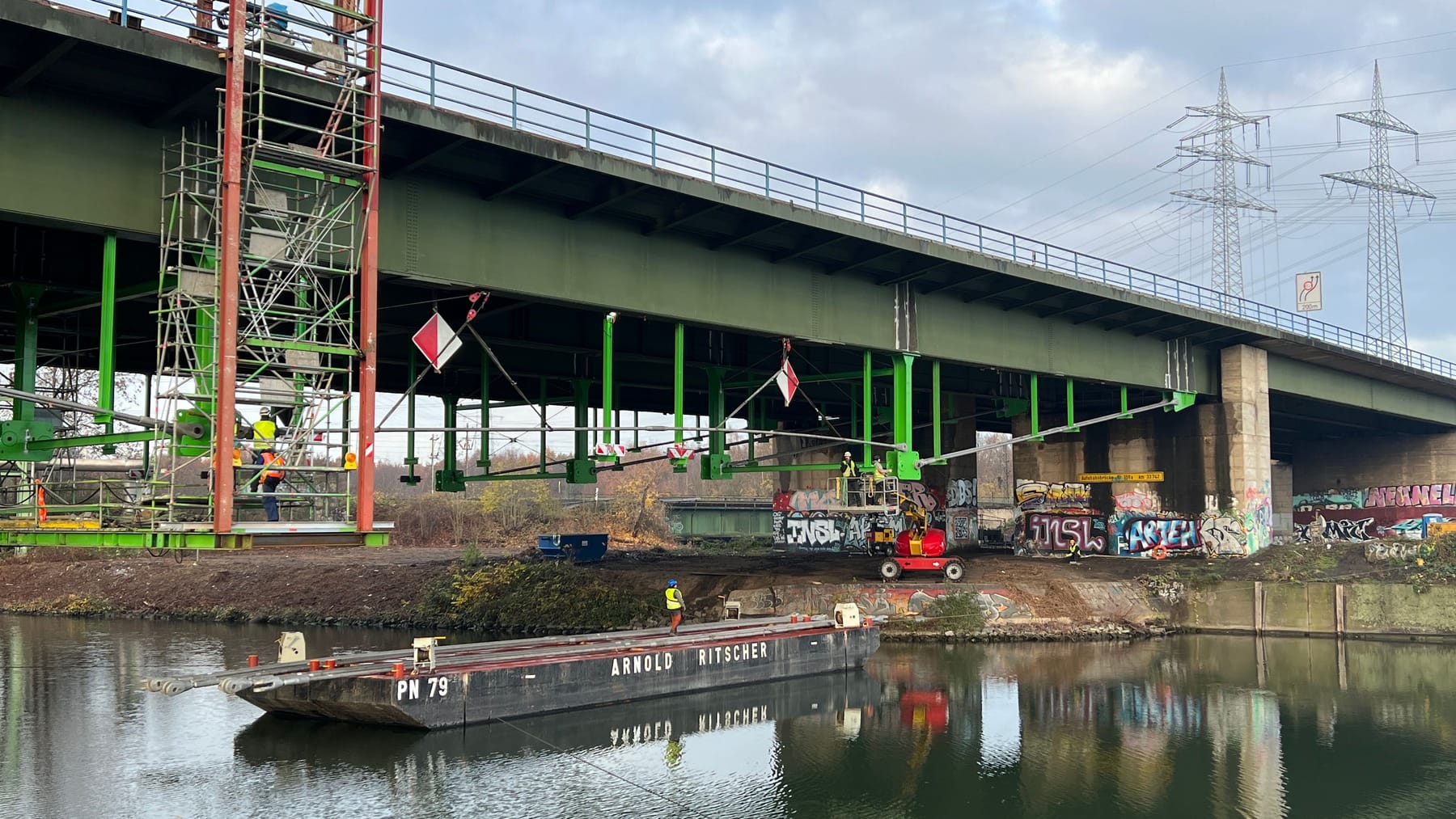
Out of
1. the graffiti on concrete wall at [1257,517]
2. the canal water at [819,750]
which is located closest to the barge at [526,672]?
the canal water at [819,750]

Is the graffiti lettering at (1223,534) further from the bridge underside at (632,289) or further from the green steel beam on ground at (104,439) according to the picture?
the green steel beam on ground at (104,439)

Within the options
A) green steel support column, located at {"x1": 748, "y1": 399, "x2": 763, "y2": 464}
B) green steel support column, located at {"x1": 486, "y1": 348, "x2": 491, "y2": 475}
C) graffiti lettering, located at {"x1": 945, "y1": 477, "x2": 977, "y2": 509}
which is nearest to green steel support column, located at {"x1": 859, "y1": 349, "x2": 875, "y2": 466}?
green steel support column, located at {"x1": 748, "y1": 399, "x2": 763, "y2": 464}

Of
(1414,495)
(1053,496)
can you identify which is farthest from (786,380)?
(1414,495)

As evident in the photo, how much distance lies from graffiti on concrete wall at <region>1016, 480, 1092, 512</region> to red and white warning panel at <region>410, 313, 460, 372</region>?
34.2 m

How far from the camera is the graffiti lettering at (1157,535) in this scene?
48.2m

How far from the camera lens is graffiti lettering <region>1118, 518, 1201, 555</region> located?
158ft

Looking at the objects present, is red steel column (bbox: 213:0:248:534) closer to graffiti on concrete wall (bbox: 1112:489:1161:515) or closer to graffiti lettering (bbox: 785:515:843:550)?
graffiti on concrete wall (bbox: 1112:489:1161:515)

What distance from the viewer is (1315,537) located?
51.5 metres

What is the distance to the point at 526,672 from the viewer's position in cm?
2452

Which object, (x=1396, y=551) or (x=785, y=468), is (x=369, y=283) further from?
(x=1396, y=551)

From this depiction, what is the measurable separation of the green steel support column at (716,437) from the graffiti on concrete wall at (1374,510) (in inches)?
1606

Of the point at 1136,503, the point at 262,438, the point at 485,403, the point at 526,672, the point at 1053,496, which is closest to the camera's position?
the point at 262,438

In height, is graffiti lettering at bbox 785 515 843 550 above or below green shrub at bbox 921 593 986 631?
above

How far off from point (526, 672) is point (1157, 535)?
33.7 meters
